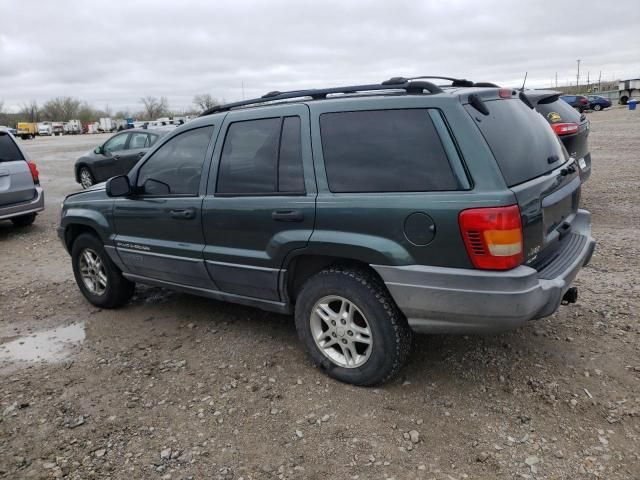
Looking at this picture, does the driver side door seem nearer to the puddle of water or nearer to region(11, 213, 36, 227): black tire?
the puddle of water

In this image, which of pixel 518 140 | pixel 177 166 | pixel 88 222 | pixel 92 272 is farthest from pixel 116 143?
pixel 518 140

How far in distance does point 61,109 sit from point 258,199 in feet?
429

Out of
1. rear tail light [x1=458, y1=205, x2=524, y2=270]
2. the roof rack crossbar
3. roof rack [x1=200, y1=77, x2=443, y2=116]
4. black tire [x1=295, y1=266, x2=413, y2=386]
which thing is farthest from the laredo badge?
black tire [x1=295, y1=266, x2=413, y2=386]

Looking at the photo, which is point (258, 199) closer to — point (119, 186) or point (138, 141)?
point (119, 186)

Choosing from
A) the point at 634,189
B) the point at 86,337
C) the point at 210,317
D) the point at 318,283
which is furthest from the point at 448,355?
the point at 634,189

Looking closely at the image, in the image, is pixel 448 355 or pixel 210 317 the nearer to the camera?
pixel 448 355

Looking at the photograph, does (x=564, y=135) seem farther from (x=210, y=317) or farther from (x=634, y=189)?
(x=210, y=317)

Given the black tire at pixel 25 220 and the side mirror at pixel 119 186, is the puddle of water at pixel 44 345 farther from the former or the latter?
the black tire at pixel 25 220

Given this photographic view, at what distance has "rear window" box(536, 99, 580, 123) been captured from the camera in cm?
706

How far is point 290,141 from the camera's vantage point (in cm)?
344

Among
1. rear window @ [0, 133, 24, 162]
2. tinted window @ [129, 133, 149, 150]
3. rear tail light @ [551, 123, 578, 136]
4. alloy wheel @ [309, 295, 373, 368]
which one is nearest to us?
alloy wheel @ [309, 295, 373, 368]

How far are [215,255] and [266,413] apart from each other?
1.25m

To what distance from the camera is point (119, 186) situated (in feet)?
13.8

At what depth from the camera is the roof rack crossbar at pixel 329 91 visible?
10.2 feet
